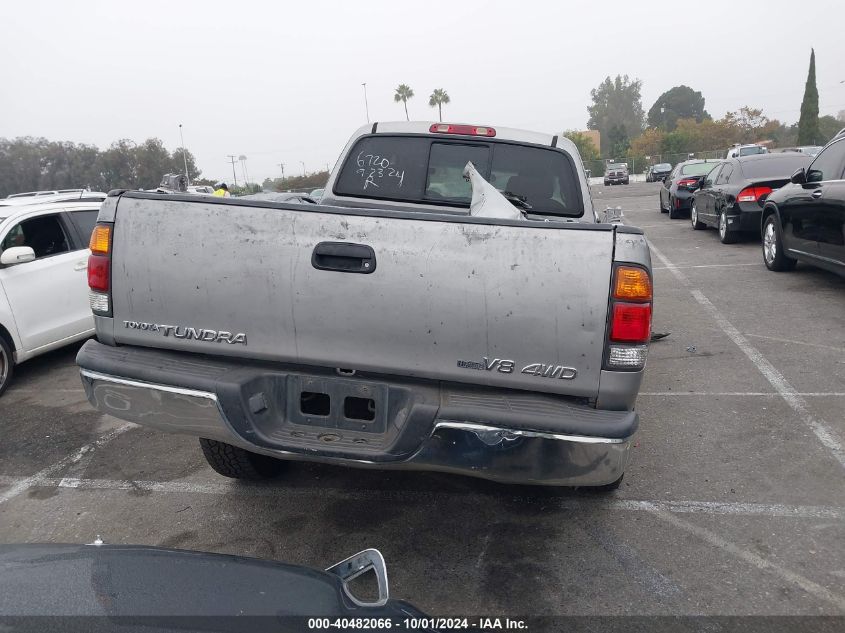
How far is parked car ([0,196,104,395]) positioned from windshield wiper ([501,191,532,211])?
443 centimetres

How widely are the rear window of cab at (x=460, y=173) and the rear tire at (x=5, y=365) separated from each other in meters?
3.62

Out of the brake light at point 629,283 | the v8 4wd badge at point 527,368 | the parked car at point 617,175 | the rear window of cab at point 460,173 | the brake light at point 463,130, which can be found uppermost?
the brake light at point 463,130

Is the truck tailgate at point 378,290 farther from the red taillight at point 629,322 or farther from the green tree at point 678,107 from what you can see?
the green tree at point 678,107

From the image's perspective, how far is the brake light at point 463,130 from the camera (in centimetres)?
446

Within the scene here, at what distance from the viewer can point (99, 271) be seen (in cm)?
295

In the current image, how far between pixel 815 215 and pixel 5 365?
28.1ft

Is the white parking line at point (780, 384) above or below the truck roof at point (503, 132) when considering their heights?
below

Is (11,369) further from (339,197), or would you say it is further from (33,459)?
(339,197)

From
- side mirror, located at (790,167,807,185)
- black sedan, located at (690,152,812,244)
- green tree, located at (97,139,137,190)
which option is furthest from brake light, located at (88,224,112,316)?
green tree, located at (97,139,137,190)

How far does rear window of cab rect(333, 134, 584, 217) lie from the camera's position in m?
4.36

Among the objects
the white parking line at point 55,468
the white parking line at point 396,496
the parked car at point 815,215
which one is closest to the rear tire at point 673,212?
the parked car at point 815,215

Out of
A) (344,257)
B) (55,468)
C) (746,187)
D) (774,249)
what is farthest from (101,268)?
(746,187)

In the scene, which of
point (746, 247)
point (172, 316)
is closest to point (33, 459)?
point (172, 316)

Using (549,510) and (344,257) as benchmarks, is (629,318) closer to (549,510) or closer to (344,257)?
(344,257)
